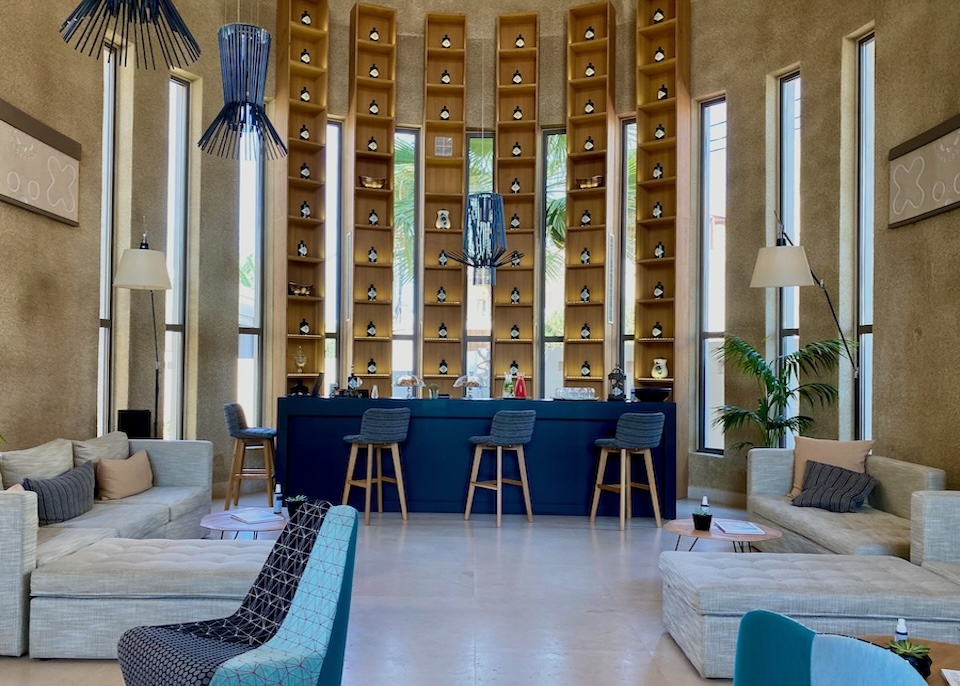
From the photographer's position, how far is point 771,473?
5723 millimetres

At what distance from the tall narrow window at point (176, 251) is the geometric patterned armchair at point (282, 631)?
16.1 ft

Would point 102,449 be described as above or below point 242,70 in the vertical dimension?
below

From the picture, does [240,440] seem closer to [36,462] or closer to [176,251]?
[176,251]

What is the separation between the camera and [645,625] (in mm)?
3963

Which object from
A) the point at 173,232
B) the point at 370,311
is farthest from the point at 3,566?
the point at 370,311

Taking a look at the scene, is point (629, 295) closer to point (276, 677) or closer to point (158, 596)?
point (158, 596)

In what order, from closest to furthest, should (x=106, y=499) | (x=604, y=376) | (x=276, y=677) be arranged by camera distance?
1. (x=276, y=677)
2. (x=106, y=499)
3. (x=604, y=376)

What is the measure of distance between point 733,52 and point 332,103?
411 cm

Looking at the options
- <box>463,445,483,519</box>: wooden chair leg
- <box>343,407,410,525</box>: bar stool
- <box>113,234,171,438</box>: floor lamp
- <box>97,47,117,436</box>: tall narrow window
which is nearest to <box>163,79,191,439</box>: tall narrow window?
<box>97,47,117,436</box>: tall narrow window

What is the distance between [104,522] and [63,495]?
0.29 m

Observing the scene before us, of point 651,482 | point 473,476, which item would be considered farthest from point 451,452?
point 651,482

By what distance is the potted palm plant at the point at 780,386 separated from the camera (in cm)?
663

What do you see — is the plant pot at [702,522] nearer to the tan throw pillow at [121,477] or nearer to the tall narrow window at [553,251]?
the tan throw pillow at [121,477]

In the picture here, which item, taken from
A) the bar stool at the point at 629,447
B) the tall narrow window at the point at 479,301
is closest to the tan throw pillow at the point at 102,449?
the bar stool at the point at 629,447
